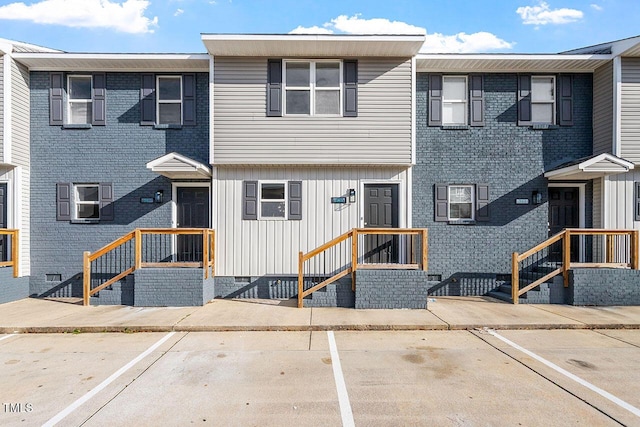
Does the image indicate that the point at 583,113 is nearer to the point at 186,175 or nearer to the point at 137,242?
the point at 186,175

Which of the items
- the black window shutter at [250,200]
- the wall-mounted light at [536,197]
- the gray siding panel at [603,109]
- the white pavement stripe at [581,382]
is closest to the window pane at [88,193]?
the black window shutter at [250,200]

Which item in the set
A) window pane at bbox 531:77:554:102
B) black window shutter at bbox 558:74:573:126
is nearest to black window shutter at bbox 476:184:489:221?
black window shutter at bbox 558:74:573:126

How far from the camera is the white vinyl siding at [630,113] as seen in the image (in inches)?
351

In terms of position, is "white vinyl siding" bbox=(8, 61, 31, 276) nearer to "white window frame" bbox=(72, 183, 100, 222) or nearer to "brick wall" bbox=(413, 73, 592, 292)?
"white window frame" bbox=(72, 183, 100, 222)

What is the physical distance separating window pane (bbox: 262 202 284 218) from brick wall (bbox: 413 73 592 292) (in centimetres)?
348

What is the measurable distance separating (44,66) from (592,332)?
13458mm

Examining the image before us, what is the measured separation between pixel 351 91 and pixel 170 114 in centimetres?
476

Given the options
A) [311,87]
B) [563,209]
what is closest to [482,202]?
[563,209]

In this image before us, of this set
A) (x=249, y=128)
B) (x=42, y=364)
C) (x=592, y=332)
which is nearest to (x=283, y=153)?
(x=249, y=128)

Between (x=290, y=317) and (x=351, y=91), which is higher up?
(x=351, y=91)

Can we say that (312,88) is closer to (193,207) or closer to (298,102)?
(298,102)

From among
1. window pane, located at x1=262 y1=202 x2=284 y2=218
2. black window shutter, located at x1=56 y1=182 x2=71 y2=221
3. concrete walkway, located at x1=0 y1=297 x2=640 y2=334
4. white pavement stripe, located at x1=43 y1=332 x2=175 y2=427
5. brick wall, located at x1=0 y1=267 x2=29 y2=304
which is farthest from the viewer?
black window shutter, located at x1=56 y1=182 x2=71 y2=221

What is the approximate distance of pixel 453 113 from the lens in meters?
9.56

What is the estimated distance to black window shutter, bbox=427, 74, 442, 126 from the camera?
942cm
